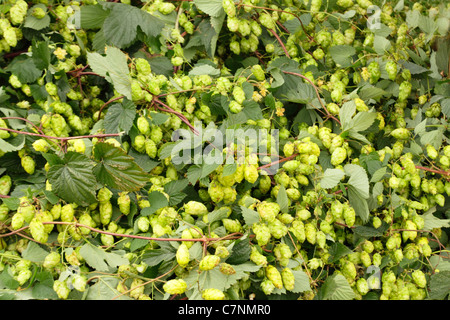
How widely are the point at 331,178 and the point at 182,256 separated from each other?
51 cm

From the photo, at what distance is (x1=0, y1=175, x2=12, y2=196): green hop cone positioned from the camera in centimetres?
→ 105

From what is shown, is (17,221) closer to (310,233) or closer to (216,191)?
(216,191)

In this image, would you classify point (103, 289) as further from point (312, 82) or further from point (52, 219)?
point (312, 82)

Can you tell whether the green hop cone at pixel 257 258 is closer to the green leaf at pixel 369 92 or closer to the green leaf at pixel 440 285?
the green leaf at pixel 440 285

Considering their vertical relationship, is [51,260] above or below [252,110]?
below

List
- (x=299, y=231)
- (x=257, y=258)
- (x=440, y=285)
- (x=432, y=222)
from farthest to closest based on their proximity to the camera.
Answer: (x=432, y=222)
(x=440, y=285)
(x=299, y=231)
(x=257, y=258)

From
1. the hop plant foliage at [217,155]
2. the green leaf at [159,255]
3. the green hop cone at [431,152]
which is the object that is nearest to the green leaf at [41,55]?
the hop plant foliage at [217,155]

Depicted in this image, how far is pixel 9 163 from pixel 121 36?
0.51m

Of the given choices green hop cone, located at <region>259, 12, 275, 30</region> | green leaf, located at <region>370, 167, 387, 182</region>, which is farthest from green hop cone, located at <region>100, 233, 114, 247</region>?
green hop cone, located at <region>259, 12, 275, 30</region>

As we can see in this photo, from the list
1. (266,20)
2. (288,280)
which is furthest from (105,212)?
(266,20)

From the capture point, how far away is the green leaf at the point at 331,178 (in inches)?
43.1

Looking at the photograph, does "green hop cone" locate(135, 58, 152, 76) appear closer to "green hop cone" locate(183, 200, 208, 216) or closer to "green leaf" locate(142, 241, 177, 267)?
"green hop cone" locate(183, 200, 208, 216)

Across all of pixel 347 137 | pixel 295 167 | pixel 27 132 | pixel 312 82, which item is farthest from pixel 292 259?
pixel 27 132

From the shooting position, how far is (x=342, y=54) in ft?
4.65
